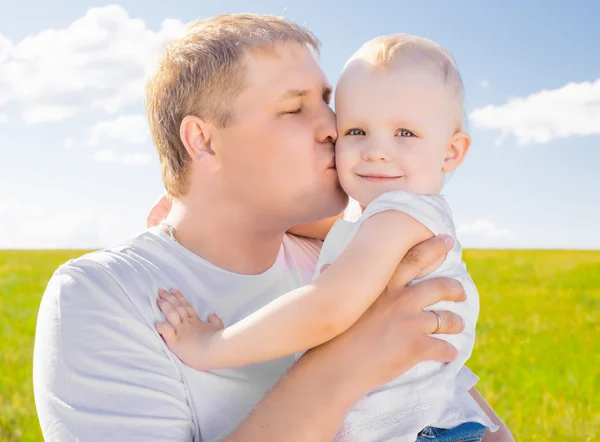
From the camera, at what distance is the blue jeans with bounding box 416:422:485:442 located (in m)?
2.77

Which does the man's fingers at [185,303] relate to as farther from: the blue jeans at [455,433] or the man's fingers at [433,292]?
the blue jeans at [455,433]

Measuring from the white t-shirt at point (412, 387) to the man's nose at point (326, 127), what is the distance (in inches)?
14.9

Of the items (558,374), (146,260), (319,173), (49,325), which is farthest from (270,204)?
(558,374)

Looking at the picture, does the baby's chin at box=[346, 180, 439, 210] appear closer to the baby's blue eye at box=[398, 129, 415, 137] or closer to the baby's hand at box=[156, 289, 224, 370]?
the baby's blue eye at box=[398, 129, 415, 137]

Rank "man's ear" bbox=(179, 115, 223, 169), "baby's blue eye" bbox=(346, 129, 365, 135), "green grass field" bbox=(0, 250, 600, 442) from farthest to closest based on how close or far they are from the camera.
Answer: "green grass field" bbox=(0, 250, 600, 442) < "man's ear" bbox=(179, 115, 223, 169) < "baby's blue eye" bbox=(346, 129, 365, 135)

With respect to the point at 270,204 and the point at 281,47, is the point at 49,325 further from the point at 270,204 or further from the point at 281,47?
the point at 281,47

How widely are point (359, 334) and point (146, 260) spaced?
2.86 feet

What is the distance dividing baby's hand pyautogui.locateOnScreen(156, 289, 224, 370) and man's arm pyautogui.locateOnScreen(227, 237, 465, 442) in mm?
287

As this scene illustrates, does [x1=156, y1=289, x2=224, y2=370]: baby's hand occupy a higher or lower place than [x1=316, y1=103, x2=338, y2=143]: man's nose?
lower

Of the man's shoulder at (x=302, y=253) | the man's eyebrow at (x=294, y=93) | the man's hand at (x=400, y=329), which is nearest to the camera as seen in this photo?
the man's hand at (x=400, y=329)

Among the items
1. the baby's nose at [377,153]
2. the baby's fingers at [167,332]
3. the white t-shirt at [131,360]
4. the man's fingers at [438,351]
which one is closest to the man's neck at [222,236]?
the white t-shirt at [131,360]

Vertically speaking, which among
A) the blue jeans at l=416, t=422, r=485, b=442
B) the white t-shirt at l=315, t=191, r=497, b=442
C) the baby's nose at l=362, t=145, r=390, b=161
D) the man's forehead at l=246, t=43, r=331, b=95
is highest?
the man's forehead at l=246, t=43, r=331, b=95

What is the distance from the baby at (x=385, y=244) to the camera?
8.07ft

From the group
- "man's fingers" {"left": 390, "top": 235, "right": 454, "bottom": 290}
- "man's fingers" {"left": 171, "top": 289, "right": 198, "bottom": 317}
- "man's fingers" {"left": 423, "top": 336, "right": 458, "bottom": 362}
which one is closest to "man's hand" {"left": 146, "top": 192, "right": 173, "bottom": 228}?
"man's fingers" {"left": 171, "top": 289, "right": 198, "bottom": 317}
